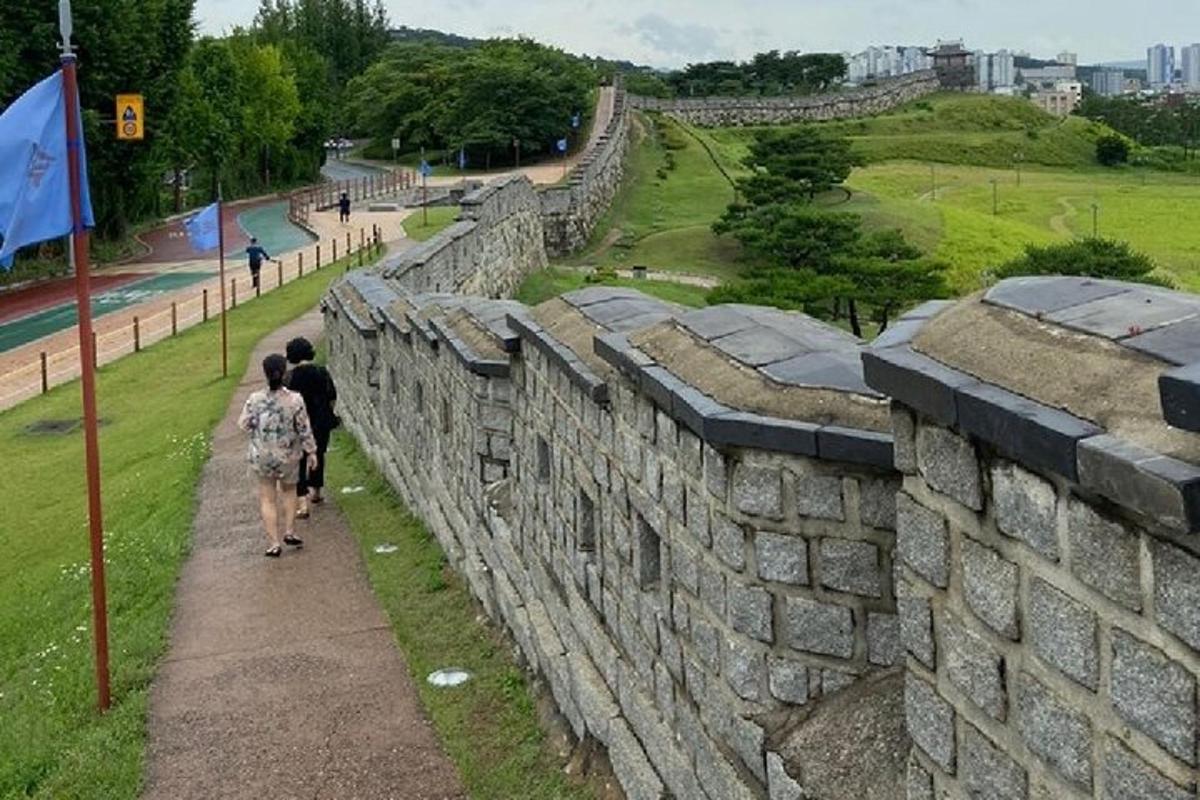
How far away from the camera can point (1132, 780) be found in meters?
2.85

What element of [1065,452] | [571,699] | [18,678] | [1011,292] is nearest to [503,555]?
[571,699]

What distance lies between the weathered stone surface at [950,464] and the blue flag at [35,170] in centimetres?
557

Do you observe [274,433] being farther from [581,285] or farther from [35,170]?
[581,285]

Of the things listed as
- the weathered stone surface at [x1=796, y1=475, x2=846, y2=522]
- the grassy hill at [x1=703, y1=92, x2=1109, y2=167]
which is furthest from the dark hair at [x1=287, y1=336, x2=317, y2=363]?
the grassy hill at [x1=703, y1=92, x2=1109, y2=167]

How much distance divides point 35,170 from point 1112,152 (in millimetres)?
75100

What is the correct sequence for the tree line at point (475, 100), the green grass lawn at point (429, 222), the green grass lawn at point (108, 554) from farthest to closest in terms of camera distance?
1. the tree line at point (475, 100)
2. the green grass lawn at point (429, 222)
3. the green grass lawn at point (108, 554)

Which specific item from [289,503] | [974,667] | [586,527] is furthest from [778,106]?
[974,667]

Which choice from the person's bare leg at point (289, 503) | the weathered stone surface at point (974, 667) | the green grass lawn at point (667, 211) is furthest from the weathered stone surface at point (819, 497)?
the green grass lawn at point (667, 211)

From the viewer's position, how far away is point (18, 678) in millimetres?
9016

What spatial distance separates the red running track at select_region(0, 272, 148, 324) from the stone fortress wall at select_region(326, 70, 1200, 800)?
84.5ft

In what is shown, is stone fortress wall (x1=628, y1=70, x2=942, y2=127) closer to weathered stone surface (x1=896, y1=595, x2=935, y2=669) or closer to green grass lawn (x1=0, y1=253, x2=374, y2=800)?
green grass lawn (x1=0, y1=253, x2=374, y2=800)

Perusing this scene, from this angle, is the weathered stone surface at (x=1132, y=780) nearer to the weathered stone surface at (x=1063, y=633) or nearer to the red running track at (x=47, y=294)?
the weathered stone surface at (x=1063, y=633)

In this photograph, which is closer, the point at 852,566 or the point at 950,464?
the point at 950,464

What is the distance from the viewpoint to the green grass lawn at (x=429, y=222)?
35062 mm
